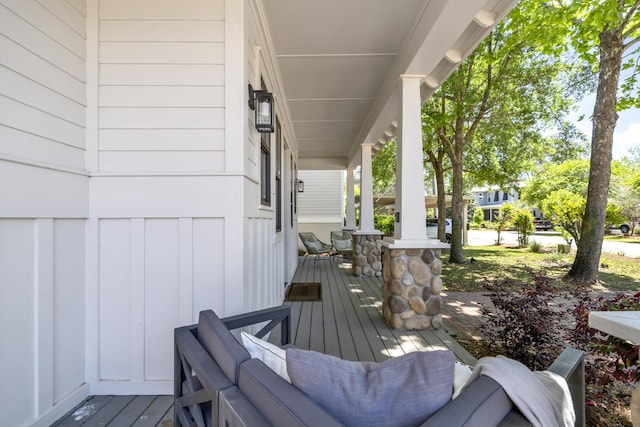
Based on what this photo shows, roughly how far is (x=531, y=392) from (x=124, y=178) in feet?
7.67

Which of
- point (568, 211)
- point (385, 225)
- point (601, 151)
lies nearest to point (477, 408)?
point (601, 151)

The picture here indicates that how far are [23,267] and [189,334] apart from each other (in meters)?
1.07

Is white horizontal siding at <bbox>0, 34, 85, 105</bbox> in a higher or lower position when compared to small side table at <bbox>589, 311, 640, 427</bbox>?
higher

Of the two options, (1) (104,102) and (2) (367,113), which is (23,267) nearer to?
(1) (104,102)

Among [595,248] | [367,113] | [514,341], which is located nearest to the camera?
[514,341]

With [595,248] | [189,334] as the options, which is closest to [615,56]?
[595,248]

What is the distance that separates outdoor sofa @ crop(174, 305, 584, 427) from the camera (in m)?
0.67

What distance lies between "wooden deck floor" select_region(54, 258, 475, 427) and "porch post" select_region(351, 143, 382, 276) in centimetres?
Result: 38

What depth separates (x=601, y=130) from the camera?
5430 mm

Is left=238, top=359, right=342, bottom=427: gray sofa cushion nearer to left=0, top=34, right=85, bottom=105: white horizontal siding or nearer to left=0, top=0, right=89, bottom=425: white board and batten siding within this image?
left=0, top=0, right=89, bottom=425: white board and batten siding

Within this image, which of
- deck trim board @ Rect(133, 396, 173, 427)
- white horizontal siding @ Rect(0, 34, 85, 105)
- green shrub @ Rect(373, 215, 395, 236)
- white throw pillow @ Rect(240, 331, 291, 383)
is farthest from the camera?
green shrub @ Rect(373, 215, 395, 236)

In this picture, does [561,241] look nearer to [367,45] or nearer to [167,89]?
[367,45]

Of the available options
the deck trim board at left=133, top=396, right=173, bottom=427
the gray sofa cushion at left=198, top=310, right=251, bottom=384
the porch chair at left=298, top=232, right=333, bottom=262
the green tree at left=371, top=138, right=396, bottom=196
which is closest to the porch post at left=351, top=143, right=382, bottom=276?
the porch chair at left=298, top=232, right=333, bottom=262

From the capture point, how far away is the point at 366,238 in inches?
237
